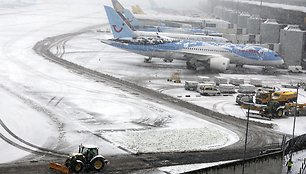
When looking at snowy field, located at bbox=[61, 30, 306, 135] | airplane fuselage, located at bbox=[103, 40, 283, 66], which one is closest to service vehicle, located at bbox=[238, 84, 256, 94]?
snowy field, located at bbox=[61, 30, 306, 135]

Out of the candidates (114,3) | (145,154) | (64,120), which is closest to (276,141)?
(145,154)

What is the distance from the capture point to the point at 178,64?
66.2 m

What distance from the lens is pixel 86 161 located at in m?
25.4

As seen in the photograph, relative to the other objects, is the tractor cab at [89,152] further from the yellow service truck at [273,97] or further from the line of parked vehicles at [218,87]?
the line of parked vehicles at [218,87]

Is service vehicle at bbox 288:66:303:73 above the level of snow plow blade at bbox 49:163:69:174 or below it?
below

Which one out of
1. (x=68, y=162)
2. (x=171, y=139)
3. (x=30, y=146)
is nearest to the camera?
(x=68, y=162)

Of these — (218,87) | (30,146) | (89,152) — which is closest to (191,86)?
(218,87)

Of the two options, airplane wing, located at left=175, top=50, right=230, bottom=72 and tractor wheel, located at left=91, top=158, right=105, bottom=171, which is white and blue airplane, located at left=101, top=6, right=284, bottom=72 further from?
tractor wheel, located at left=91, top=158, right=105, bottom=171

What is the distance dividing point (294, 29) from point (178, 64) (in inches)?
648

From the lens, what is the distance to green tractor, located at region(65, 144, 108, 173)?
976 inches

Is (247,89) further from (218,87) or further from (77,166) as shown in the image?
(77,166)

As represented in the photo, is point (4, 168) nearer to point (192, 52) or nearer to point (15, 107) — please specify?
point (15, 107)

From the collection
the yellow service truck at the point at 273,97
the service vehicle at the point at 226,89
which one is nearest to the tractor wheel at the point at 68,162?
the yellow service truck at the point at 273,97

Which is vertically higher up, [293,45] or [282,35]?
[282,35]
